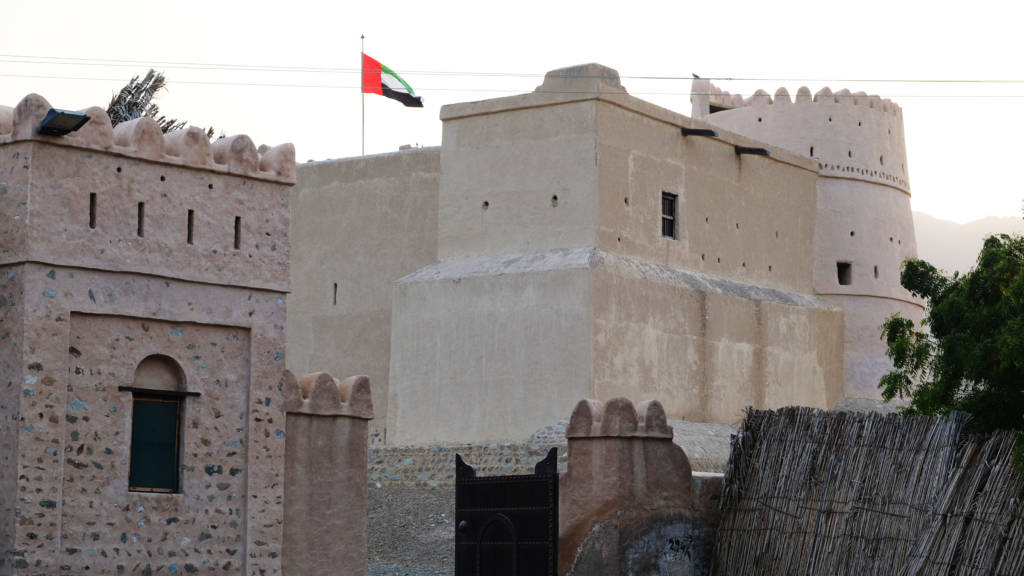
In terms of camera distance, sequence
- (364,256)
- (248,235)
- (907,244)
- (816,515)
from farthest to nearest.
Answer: (907,244)
(364,256)
(816,515)
(248,235)

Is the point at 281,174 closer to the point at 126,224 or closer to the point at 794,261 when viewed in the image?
the point at 126,224

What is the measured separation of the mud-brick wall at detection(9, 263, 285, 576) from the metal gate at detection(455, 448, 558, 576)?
1855mm

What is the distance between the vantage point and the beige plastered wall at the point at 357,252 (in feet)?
99.7

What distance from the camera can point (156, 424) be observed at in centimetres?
1516

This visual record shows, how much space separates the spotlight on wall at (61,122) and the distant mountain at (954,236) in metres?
82.1

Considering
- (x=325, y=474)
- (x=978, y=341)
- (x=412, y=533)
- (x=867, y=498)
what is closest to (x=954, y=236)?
(x=412, y=533)

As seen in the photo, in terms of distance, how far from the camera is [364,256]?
31.0 meters

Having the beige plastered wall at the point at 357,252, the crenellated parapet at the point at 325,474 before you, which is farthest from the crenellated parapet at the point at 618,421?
the beige plastered wall at the point at 357,252

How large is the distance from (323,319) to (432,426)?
13.4 ft

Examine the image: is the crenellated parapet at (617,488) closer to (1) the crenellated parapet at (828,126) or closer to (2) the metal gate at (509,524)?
(2) the metal gate at (509,524)

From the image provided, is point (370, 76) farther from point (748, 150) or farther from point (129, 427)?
point (129, 427)

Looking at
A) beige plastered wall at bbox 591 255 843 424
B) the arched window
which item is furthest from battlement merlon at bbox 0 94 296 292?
beige plastered wall at bbox 591 255 843 424

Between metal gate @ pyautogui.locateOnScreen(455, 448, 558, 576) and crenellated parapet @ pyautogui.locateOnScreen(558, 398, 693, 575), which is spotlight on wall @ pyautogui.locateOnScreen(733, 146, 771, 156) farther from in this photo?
metal gate @ pyautogui.locateOnScreen(455, 448, 558, 576)

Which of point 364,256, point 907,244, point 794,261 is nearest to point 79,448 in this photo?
point 364,256
